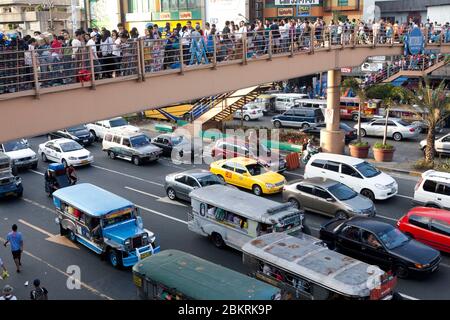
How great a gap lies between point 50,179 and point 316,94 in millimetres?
27424

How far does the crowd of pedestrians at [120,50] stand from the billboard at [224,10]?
1036 inches

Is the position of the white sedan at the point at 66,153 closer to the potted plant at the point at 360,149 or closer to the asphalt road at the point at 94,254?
the asphalt road at the point at 94,254

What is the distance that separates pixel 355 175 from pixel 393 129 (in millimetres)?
11253

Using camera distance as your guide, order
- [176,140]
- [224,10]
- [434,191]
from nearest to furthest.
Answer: [434,191]
[176,140]
[224,10]

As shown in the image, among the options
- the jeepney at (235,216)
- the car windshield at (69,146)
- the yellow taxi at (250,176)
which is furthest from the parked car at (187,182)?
the car windshield at (69,146)

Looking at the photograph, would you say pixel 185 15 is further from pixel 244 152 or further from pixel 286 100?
pixel 244 152

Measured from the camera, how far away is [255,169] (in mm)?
21938

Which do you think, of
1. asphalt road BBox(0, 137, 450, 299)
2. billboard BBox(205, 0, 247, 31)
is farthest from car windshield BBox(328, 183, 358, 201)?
billboard BBox(205, 0, 247, 31)

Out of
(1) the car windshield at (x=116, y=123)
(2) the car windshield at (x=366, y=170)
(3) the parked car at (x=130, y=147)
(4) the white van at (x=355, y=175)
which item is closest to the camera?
(4) the white van at (x=355, y=175)

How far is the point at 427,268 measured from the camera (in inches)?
538

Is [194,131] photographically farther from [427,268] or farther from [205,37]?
[427,268]

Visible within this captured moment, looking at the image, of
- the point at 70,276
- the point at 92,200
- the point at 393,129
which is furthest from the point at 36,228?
the point at 393,129

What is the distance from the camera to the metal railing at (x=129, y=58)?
12.6m

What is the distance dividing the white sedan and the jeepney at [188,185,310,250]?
35.7 ft
